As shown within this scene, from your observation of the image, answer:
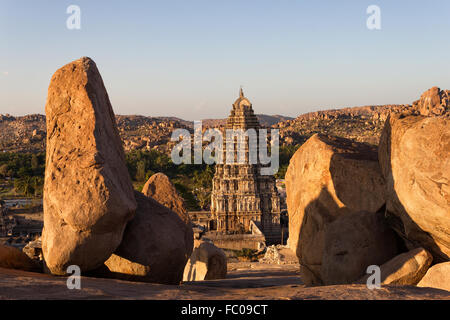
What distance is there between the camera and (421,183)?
516cm

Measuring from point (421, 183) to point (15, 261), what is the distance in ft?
17.8

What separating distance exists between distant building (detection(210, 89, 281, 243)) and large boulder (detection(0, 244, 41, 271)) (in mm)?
33310

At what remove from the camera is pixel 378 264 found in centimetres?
606

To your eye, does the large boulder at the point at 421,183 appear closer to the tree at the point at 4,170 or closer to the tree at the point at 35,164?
the tree at the point at 35,164

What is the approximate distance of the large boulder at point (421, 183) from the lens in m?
5.01

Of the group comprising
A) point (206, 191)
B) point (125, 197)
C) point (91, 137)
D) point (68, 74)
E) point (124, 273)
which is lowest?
point (206, 191)

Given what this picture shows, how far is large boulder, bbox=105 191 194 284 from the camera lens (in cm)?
621

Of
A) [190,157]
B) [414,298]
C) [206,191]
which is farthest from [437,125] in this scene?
[190,157]

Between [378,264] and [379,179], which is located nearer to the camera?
[378,264]

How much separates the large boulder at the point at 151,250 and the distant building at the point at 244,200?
32669mm

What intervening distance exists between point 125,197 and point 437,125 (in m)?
4.00

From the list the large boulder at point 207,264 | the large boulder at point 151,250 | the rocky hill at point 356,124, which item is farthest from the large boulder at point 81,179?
the rocky hill at point 356,124
